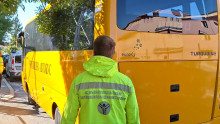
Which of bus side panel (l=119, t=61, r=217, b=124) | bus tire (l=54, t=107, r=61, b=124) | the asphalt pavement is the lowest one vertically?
the asphalt pavement

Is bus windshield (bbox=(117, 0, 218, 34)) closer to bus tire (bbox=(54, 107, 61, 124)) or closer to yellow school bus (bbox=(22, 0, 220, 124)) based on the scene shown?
yellow school bus (bbox=(22, 0, 220, 124))

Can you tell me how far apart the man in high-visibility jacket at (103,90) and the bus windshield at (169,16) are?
3.63 ft

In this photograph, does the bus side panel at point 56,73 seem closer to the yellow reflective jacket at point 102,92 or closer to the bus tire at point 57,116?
the bus tire at point 57,116

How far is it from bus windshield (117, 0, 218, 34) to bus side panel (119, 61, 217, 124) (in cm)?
52

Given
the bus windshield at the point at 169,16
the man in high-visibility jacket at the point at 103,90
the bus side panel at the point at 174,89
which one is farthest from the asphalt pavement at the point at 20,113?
the man in high-visibility jacket at the point at 103,90

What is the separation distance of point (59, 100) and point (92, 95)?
2446 millimetres

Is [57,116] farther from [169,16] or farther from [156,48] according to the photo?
[169,16]

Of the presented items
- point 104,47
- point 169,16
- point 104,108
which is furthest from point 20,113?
point 104,47

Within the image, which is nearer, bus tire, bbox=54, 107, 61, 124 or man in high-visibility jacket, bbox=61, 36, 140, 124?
man in high-visibility jacket, bbox=61, 36, 140, 124

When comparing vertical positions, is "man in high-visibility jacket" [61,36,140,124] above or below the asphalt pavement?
above

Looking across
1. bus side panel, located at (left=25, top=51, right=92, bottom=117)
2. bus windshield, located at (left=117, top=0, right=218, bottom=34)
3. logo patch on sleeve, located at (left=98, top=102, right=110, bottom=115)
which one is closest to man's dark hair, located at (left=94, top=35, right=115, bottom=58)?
logo patch on sleeve, located at (left=98, top=102, right=110, bottom=115)

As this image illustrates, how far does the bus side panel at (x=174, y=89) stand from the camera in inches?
127

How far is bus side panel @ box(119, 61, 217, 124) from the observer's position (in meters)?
3.23

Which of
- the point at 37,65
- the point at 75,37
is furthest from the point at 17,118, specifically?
the point at 75,37
